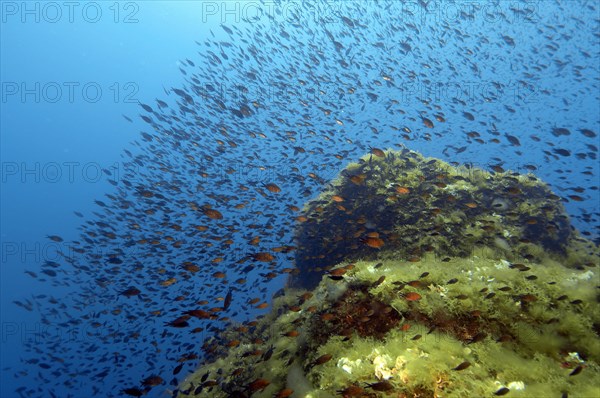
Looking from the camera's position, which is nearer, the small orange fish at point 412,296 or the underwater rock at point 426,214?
the small orange fish at point 412,296

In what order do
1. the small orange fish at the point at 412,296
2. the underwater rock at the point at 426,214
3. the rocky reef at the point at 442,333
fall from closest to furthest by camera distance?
1. the rocky reef at the point at 442,333
2. the small orange fish at the point at 412,296
3. the underwater rock at the point at 426,214

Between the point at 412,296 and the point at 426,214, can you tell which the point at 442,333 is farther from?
the point at 426,214

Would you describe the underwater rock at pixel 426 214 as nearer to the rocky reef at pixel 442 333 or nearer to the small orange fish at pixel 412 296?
the rocky reef at pixel 442 333

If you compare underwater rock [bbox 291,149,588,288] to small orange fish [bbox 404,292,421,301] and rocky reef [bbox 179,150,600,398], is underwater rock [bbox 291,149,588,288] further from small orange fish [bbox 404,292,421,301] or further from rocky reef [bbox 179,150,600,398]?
small orange fish [bbox 404,292,421,301]

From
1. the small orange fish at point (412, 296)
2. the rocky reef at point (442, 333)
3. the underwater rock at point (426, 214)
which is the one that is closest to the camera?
the rocky reef at point (442, 333)

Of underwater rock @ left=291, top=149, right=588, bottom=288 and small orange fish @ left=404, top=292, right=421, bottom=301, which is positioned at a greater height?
small orange fish @ left=404, top=292, right=421, bottom=301

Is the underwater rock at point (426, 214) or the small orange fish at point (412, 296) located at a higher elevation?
the small orange fish at point (412, 296)

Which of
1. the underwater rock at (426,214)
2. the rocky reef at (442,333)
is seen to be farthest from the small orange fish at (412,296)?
the underwater rock at (426,214)

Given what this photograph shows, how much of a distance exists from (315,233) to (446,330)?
7.90 m

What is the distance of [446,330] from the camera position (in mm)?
4613

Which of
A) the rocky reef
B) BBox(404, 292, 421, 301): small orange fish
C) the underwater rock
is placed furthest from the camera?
the underwater rock

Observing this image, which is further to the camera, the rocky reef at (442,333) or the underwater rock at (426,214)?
the underwater rock at (426,214)

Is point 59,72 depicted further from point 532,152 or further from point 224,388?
point 532,152

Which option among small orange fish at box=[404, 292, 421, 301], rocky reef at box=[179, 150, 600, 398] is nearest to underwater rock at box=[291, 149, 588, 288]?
rocky reef at box=[179, 150, 600, 398]
